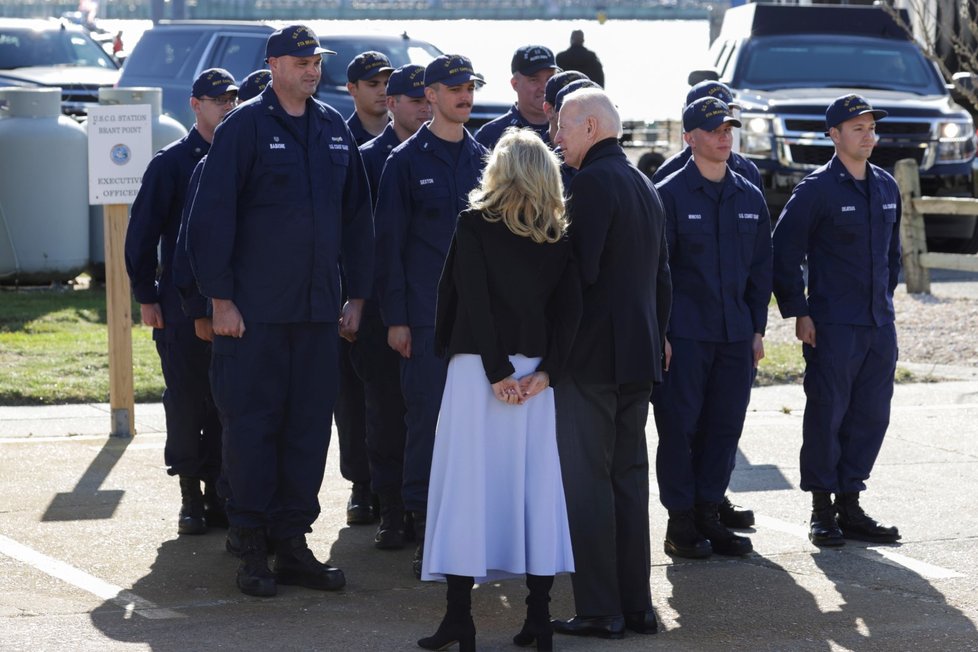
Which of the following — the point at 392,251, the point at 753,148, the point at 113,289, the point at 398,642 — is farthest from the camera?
the point at 753,148

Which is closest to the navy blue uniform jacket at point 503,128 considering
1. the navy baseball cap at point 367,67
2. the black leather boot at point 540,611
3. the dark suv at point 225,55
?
the navy baseball cap at point 367,67

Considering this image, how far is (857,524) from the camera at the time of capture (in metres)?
7.25

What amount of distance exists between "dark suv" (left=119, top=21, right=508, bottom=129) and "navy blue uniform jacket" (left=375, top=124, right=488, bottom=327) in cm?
881

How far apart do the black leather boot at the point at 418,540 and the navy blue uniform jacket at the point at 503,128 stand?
6.29 feet

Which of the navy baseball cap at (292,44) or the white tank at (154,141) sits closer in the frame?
the navy baseball cap at (292,44)

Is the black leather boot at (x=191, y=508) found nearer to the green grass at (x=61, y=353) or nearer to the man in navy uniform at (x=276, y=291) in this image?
the man in navy uniform at (x=276, y=291)

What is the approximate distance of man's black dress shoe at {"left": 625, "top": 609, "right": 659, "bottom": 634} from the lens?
582 centimetres

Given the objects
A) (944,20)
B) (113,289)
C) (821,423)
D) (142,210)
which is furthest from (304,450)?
(944,20)

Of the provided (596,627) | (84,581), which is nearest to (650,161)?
(84,581)

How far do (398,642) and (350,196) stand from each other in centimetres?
190

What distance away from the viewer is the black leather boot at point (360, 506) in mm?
7512

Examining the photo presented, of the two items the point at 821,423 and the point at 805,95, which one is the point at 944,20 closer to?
the point at 805,95

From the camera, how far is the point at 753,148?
16203 millimetres

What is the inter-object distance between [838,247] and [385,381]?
2099mm
